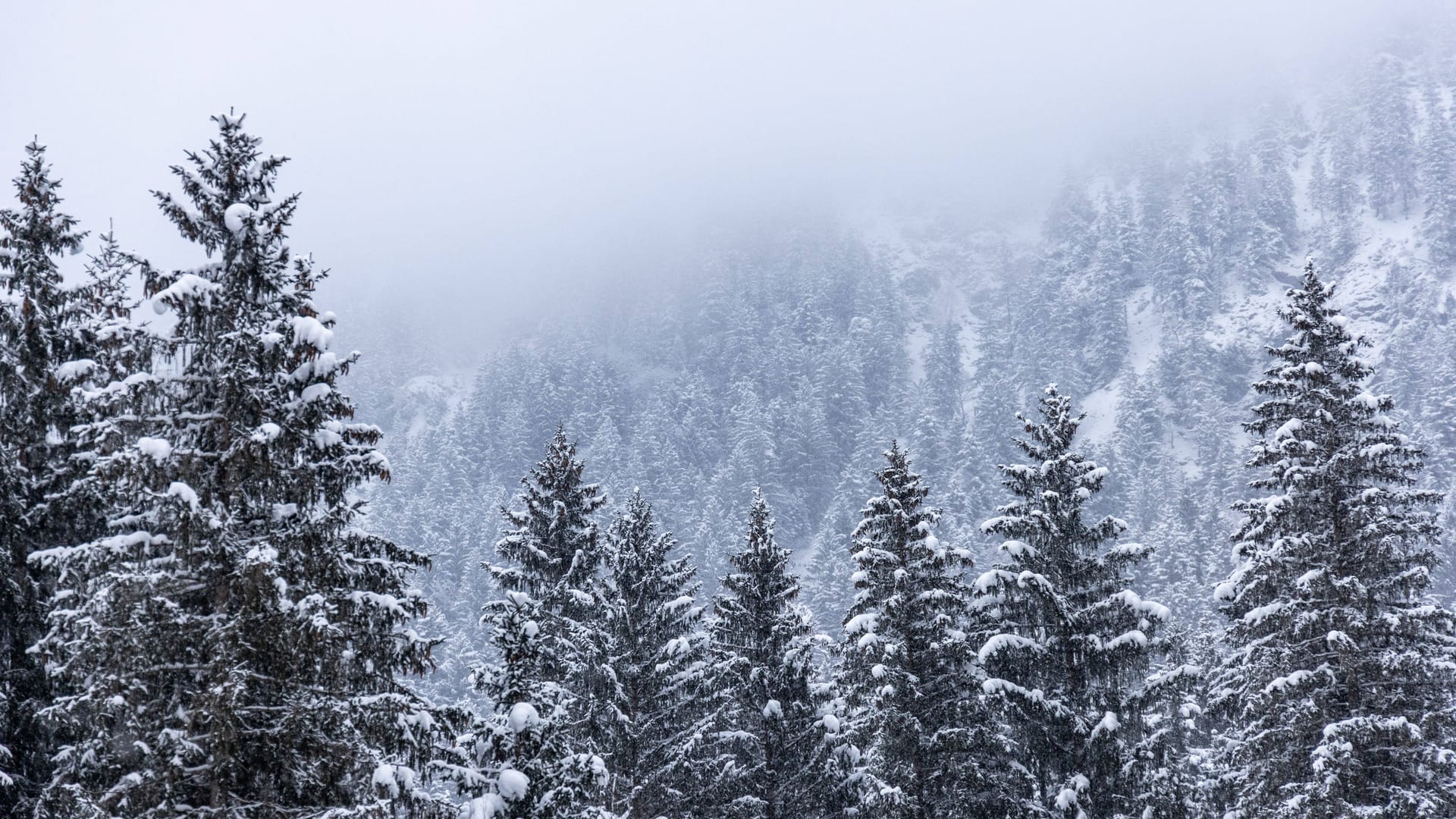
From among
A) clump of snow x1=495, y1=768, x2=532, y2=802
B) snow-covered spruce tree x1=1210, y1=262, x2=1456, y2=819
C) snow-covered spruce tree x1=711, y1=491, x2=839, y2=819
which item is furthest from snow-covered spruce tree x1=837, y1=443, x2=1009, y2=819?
clump of snow x1=495, y1=768, x2=532, y2=802

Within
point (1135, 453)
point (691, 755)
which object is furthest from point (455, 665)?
point (1135, 453)

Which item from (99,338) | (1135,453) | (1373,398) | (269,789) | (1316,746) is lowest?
(269,789)

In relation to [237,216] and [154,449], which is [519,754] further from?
[237,216]

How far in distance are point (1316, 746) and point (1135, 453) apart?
517 feet

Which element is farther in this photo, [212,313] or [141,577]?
[212,313]

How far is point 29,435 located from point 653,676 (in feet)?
44.2

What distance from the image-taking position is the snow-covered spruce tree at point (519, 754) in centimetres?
1192

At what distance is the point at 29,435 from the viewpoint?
44.7 feet

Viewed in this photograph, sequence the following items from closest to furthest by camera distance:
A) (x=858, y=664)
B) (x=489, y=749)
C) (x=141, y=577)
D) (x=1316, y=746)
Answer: (x=141, y=577) < (x=489, y=749) < (x=1316, y=746) < (x=858, y=664)

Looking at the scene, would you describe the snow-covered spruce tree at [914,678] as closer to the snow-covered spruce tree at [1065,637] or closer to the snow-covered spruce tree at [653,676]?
the snow-covered spruce tree at [1065,637]

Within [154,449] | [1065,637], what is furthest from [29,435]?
[1065,637]

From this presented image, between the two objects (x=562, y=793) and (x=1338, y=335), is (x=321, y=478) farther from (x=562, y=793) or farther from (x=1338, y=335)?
(x=1338, y=335)

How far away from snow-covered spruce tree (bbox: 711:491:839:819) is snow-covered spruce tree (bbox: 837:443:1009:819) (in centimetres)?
106

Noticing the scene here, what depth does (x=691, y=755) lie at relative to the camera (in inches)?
824
